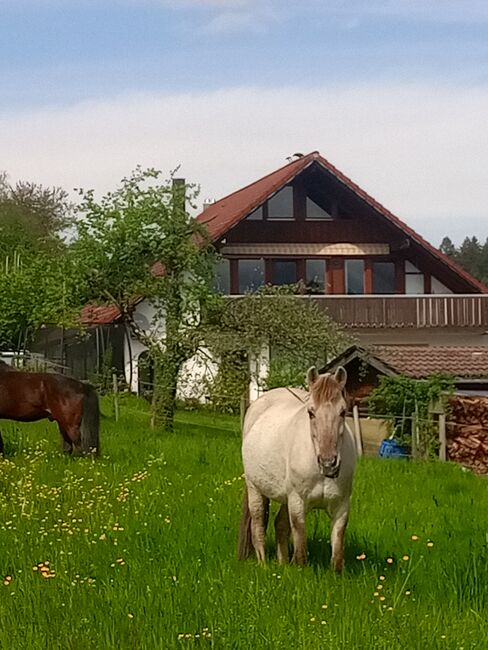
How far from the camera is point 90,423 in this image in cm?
1870

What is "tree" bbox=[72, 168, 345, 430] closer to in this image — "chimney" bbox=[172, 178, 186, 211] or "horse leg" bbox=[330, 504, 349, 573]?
"chimney" bbox=[172, 178, 186, 211]

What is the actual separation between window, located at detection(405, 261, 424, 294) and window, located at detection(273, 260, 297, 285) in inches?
178

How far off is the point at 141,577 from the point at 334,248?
37.9 m

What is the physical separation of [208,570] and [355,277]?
3852 centimetres

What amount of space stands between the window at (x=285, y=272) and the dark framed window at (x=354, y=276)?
206 centimetres

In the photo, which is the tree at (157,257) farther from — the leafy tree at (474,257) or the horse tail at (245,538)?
the leafy tree at (474,257)

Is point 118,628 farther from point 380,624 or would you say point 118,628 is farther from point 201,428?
point 201,428

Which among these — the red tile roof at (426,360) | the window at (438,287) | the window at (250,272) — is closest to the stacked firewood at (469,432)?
the red tile roof at (426,360)

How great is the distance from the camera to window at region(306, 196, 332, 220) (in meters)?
46.2

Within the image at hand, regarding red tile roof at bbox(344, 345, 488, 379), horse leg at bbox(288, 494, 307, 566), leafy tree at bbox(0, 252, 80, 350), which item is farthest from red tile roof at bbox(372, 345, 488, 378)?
horse leg at bbox(288, 494, 307, 566)

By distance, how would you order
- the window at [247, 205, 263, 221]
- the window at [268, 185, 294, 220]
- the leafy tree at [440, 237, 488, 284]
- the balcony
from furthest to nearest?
the leafy tree at [440, 237, 488, 284] < the window at [268, 185, 294, 220] < the window at [247, 205, 263, 221] < the balcony

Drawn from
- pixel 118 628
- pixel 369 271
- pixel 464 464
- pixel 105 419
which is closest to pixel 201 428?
pixel 105 419

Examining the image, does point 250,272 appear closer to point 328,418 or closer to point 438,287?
point 438,287

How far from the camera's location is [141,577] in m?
8.66
